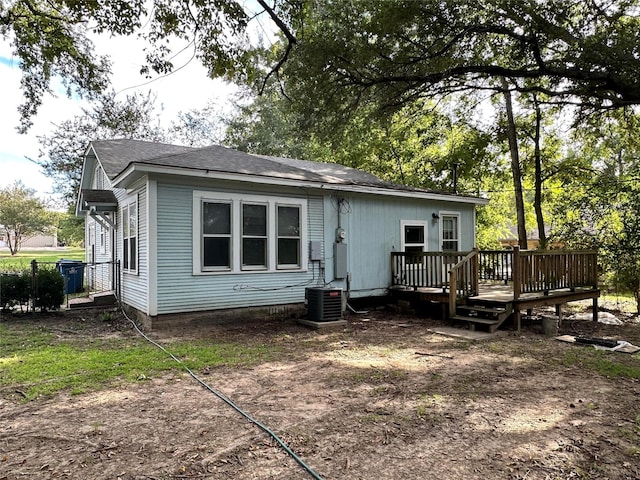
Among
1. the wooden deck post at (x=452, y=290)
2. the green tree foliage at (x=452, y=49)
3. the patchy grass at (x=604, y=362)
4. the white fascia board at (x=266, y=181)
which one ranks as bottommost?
the patchy grass at (x=604, y=362)

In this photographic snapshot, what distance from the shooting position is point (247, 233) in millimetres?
8406

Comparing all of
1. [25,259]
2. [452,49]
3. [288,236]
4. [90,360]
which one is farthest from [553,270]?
[25,259]

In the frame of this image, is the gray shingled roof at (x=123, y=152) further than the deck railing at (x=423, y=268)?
Yes

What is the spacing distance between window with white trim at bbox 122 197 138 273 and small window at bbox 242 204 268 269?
2.20 m

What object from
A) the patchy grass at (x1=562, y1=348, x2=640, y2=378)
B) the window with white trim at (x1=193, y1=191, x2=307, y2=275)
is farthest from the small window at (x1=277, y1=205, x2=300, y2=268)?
the patchy grass at (x1=562, y1=348, x2=640, y2=378)

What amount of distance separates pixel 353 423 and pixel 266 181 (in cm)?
559

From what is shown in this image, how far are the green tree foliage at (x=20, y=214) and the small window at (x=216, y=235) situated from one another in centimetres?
4154

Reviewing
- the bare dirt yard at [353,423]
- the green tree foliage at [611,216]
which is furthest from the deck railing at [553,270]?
the bare dirt yard at [353,423]

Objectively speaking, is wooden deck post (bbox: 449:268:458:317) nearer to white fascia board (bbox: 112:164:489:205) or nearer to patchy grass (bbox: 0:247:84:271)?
white fascia board (bbox: 112:164:489:205)

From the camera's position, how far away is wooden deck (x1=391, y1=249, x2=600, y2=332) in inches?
A: 318

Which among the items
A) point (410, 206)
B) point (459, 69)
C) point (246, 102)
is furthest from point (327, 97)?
point (246, 102)

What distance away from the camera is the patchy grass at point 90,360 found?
4.57 m

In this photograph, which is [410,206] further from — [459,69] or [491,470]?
[491,470]

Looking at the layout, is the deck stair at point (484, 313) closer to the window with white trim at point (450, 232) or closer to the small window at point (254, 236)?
the window with white trim at point (450, 232)
